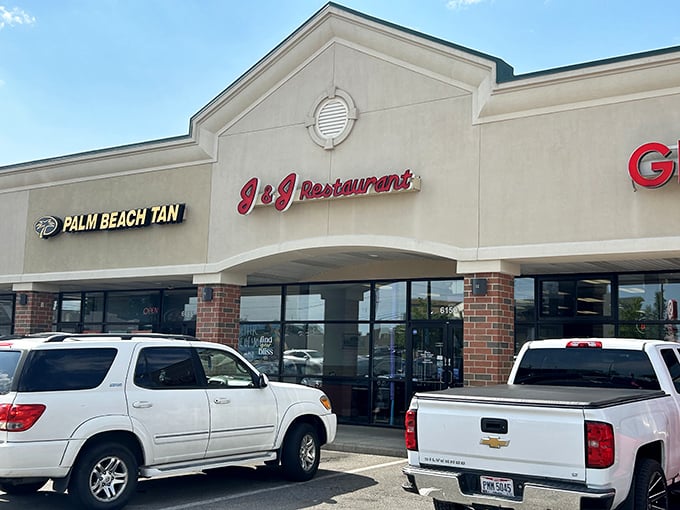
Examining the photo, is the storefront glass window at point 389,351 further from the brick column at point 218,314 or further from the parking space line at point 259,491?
the parking space line at point 259,491

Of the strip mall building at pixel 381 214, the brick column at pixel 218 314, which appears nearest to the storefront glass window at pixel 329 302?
the strip mall building at pixel 381 214

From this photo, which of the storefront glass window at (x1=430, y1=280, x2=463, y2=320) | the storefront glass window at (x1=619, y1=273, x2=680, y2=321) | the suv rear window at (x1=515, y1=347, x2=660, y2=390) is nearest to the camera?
the suv rear window at (x1=515, y1=347, x2=660, y2=390)

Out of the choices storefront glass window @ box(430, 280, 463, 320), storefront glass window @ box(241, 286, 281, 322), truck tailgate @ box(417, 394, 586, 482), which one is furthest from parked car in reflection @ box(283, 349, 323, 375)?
truck tailgate @ box(417, 394, 586, 482)

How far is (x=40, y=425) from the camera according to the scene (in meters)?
7.67

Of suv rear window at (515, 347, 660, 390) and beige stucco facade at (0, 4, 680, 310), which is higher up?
beige stucco facade at (0, 4, 680, 310)

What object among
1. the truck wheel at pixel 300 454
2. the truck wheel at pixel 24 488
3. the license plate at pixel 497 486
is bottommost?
the truck wheel at pixel 24 488

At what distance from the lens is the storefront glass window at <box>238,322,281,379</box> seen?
699 inches

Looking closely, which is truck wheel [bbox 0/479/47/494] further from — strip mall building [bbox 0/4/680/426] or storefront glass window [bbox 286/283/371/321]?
storefront glass window [bbox 286/283/371/321]

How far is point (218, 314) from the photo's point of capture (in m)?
15.6

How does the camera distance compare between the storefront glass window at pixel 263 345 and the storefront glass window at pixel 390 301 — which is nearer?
the storefront glass window at pixel 390 301

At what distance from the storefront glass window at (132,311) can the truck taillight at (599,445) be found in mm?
15215

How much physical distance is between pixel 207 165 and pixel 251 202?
5.59ft

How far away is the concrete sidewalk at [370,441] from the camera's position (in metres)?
12.9

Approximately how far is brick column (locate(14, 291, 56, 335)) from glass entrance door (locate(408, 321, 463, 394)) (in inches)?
377
